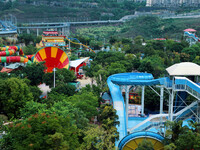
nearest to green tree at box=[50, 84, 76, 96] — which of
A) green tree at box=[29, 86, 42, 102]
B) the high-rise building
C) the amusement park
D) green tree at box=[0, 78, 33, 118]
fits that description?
the amusement park

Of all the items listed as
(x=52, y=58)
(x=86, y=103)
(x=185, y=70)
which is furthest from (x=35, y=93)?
(x=52, y=58)

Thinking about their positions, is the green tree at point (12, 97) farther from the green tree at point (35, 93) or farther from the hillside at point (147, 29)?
the hillside at point (147, 29)

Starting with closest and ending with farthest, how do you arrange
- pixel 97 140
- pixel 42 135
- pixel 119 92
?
pixel 42 135 → pixel 97 140 → pixel 119 92

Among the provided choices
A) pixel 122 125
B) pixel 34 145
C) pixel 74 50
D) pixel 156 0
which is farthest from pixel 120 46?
pixel 156 0

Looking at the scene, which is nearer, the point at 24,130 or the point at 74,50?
the point at 24,130

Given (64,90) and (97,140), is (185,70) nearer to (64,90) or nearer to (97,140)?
(97,140)

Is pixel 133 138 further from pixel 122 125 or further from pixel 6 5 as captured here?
pixel 6 5
